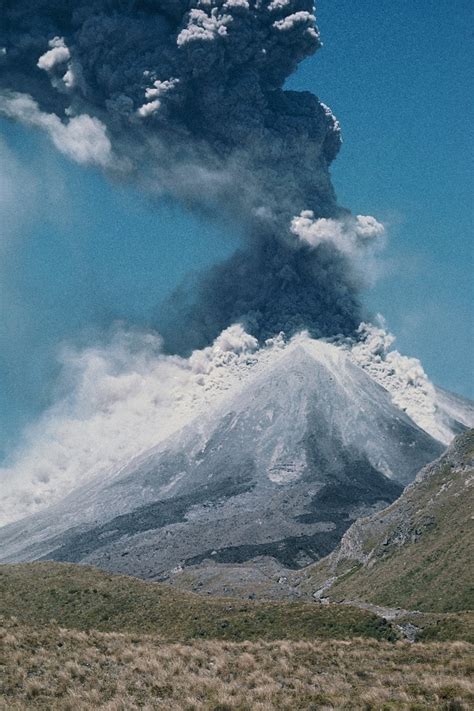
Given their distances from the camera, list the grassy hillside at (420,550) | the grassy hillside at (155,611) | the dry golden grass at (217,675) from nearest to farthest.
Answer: the dry golden grass at (217,675) < the grassy hillside at (155,611) < the grassy hillside at (420,550)

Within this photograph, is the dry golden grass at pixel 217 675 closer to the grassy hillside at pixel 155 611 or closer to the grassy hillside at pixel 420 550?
the grassy hillside at pixel 155 611

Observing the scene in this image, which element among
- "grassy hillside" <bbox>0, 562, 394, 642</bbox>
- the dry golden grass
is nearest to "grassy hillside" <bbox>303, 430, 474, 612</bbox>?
"grassy hillside" <bbox>0, 562, 394, 642</bbox>

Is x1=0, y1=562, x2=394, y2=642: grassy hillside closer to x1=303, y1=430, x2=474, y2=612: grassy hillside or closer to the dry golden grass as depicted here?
the dry golden grass

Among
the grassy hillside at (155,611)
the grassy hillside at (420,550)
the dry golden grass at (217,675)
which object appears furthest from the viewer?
the grassy hillside at (420,550)

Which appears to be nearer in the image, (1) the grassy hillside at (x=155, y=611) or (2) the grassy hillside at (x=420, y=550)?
(1) the grassy hillside at (x=155, y=611)

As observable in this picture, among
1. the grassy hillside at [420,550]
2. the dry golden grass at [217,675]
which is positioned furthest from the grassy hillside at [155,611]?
the grassy hillside at [420,550]

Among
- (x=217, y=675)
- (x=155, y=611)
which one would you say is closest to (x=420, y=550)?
(x=155, y=611)

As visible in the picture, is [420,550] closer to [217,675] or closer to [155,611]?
[155,611]
